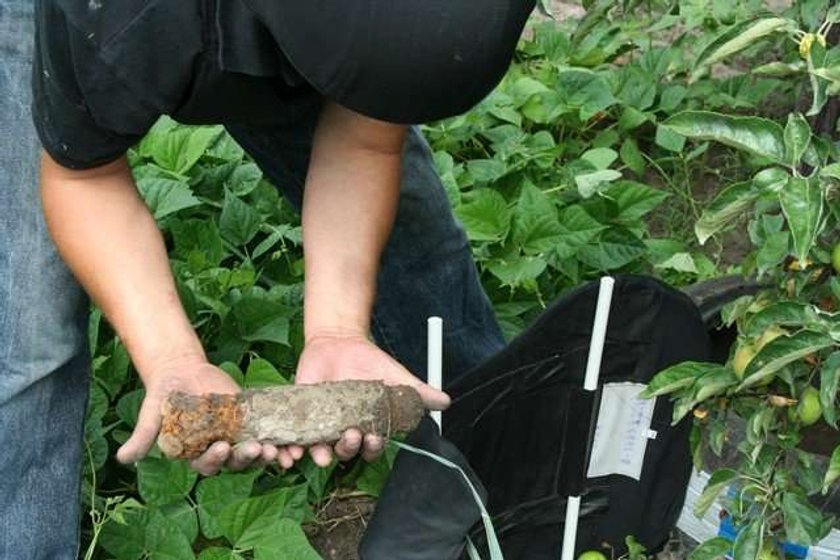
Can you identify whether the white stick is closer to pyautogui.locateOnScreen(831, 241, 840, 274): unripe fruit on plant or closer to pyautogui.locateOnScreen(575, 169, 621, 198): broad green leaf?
pyautogui.locateOnScreen(831, 241, 840, 274): unripe fruit on plant

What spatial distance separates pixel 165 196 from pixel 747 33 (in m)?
1.14

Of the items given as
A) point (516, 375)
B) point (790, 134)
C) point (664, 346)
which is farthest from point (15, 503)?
point (790, 134)

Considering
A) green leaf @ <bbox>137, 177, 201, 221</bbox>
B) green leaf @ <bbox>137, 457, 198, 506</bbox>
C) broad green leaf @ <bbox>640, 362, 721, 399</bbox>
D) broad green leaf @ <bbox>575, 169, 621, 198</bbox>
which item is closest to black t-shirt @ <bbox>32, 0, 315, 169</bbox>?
broad green leaf @ <bbox>640, 362, 721, 399</bbox>

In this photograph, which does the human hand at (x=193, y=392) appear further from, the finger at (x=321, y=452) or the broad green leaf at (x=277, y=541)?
the broad green leaf at (x=277, y=541)

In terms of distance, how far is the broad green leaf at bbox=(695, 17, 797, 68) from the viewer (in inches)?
45.0

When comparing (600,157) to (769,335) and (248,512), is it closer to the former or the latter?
(248,512)

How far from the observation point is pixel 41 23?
1250mm

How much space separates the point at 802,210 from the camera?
1046 mm

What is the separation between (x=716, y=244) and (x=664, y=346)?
75 centimetres

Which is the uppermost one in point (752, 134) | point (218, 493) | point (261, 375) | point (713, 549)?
point (752, 134)

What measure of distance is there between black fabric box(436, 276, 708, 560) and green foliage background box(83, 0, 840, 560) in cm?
16

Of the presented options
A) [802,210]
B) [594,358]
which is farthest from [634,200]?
[802,210]

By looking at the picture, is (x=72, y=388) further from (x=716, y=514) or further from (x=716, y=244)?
(x=716, y=244)

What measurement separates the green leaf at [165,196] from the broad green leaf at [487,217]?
42 centimetres
